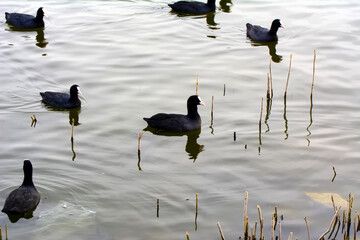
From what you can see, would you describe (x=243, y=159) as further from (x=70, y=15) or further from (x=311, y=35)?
(x=70, y=15)

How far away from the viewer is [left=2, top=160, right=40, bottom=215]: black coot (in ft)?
34.2

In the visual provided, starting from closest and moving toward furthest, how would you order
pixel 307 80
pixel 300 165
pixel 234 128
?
pixel 300 165, pixel 234 128, pixel 307 80

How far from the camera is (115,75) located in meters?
17.3

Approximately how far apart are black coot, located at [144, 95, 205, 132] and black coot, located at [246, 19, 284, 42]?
658 centimetres

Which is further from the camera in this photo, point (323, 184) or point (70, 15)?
point (70, 15)

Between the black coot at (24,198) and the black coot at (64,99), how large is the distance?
451 centimetres

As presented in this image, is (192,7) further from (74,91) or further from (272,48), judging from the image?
(74,91)

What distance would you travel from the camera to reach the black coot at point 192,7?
22.7 metres

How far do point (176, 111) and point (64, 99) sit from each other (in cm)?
252

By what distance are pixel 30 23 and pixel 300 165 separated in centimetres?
1202

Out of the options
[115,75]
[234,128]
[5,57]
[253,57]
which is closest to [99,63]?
[115,75]

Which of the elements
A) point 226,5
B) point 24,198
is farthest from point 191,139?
point 226,5

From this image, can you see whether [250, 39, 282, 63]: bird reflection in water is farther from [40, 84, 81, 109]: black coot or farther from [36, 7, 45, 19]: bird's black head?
[36, 7, 45, 19]: bird's black head

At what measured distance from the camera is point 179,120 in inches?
559
